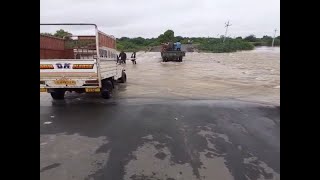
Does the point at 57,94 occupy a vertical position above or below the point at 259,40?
below

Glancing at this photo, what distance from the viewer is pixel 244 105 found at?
12305 millimetres

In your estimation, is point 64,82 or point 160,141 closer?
point 160,141

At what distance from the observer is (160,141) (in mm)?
7590

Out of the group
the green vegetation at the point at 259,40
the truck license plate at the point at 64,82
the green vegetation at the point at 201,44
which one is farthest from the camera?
the green vegetation at the point at 259,40

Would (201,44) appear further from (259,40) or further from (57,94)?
(57,94)

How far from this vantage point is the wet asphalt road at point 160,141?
5.75 metres

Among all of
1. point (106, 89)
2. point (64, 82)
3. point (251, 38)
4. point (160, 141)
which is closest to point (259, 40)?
point (251, 38)

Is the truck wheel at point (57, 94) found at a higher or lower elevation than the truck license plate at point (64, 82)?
lower

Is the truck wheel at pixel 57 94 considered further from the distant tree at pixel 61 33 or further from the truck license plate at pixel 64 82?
the distant tree at pixel 61 33

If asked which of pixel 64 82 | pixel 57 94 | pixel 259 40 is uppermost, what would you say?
pixel 259 40

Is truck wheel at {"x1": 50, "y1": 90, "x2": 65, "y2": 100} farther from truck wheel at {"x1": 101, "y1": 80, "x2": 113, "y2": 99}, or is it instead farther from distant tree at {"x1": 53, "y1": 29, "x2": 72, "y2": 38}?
distant tree at {"x1": 53, "y1": 29, "x2": 72, "y2": 38}

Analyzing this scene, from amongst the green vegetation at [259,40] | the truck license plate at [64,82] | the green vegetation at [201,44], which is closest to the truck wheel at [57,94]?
the truck license plate at [64,82]

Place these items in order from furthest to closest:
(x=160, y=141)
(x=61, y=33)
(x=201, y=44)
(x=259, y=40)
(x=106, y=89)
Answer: (x=259, y=40), (x=201, y=44), (x=61, y=33), (x=106, y=89), (x=160, y=141)
